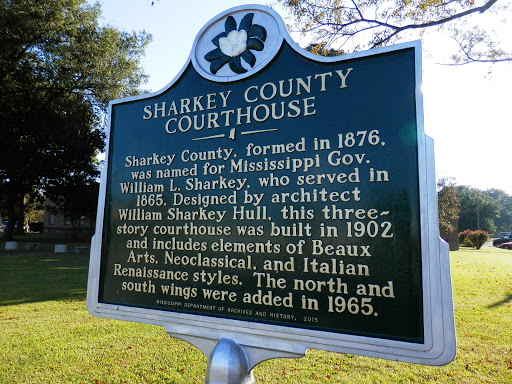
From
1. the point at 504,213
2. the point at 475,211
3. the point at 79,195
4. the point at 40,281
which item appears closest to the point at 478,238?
the point at 475,211

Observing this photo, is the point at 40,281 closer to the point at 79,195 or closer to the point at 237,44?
the point at 237,44

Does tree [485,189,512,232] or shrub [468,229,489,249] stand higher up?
tree [485,189,512,232]

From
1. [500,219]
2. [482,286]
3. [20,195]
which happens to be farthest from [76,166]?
[500,219]

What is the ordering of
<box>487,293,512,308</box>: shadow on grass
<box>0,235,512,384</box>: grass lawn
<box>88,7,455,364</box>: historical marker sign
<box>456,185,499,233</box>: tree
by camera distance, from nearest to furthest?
<box>88,7,455,364</box>: historical marker sign
<box>0,235,512,384</box>: grass lawn
<box>487,293,512,308</box>: shadow on grass
<box>456,185,499,233</box>: tree

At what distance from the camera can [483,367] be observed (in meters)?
4.46

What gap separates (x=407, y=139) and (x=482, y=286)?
9927mm

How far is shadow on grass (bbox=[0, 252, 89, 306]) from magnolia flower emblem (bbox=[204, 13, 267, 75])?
7.01m

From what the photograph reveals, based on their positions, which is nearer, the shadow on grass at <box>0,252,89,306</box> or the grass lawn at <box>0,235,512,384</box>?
the grass lawn at <box>0,235,512,384</box>

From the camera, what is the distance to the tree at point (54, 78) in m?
17.0

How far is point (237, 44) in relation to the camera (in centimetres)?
271

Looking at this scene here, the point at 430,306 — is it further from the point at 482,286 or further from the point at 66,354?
the point at 482,286

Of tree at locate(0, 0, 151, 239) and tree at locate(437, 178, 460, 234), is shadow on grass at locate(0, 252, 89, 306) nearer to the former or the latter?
tree at locate(0, 0, 151, 239)

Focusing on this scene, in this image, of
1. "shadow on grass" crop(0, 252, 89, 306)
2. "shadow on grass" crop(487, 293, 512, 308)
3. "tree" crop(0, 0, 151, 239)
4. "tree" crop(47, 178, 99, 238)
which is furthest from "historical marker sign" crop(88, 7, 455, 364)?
"tree" crop(47, 178, 99, 238)

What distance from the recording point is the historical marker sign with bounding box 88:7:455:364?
6.73 feet
